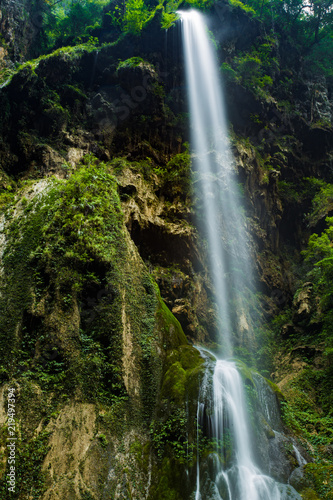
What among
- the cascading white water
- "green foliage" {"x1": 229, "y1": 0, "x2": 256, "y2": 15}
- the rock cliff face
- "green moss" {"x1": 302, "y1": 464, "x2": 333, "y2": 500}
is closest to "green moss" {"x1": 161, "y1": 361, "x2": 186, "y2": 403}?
the rock cliff face

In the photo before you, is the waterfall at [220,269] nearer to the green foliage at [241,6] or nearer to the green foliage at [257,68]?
the green foliage at [257,68]

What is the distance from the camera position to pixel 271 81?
60.9 ft

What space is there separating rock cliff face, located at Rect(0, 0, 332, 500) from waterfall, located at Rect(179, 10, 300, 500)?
39cm

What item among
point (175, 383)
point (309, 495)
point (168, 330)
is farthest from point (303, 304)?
point (175, 383)

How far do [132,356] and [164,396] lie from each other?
1.20 m

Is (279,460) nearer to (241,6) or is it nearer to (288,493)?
(288,493)

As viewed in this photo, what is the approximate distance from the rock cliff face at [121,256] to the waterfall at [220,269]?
392 mm

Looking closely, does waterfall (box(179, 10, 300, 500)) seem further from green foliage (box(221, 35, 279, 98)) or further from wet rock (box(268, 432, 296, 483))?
green foliage (box(221, 35, 279, 98))

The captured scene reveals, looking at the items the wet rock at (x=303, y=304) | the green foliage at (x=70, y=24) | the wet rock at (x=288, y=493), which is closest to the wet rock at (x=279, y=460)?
the wet rock at (x=288, y=493)

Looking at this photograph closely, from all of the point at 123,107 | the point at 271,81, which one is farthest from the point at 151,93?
the point at 271,81

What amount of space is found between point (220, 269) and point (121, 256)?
723 centimetres

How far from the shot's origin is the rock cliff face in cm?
571

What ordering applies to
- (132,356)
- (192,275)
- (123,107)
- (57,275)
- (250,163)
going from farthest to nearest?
(250,163)
(123,107)
(192,275)
(132,356)
(57,275)

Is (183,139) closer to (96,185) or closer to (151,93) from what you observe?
(151,93)
